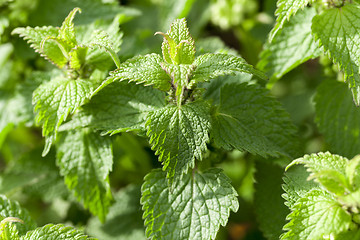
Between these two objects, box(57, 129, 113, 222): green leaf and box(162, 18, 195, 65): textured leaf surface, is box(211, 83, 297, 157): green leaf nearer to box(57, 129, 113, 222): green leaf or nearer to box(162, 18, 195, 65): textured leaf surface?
box(162, 18, 195, 65): textured leaf surface

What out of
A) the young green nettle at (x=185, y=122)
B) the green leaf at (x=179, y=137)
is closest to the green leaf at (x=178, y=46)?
the young green nettle at (x=185, y=122)

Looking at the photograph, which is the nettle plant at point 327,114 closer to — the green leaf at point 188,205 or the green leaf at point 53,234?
the green leaf at point 188,205

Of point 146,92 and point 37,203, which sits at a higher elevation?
point 146,92

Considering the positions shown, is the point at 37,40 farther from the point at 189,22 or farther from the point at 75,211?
the point at 189,22

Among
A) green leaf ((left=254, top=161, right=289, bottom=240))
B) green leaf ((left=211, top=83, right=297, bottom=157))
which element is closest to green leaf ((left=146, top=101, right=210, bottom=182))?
green leaf ((left=211, top=83, right=297, bottom=157))

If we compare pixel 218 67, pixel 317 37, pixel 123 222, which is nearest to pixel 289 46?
pixel 317 37

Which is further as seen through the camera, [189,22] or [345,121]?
Answer: [189,22]

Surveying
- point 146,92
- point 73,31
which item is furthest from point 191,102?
point 73,31
